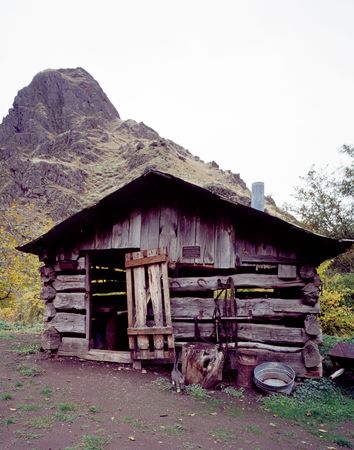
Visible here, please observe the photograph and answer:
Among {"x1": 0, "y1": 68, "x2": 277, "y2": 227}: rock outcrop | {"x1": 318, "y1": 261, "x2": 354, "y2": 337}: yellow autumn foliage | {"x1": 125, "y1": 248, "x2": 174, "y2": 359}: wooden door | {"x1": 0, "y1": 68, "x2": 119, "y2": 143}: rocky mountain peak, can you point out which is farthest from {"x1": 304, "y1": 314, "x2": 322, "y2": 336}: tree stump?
{"x1": 0, "y1": 68, "x2": 119, "y2": 143}: rocky mountain peak

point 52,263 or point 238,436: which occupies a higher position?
point 52,263

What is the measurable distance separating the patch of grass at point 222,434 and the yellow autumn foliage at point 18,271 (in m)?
13.5

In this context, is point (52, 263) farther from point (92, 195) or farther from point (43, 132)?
point (43, 132)

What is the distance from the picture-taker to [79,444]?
418 cm

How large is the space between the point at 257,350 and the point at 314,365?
3.59 feet

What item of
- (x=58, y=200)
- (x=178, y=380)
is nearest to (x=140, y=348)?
(x=178, y=380)

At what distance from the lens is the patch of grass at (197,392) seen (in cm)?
623

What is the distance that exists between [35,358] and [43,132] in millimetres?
89265

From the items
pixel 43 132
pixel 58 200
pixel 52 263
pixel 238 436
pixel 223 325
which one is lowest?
pixel 238 436

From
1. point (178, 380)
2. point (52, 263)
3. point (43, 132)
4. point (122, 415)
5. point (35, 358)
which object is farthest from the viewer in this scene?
point (43, 132)

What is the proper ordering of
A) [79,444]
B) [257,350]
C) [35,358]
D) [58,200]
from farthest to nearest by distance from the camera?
[58,200] < [35,358] < [257,350] < [79,444]

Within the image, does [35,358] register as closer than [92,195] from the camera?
Yes

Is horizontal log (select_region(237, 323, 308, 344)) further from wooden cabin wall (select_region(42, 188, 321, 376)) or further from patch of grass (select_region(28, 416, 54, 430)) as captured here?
patch of grass (select_region(28, 416, 54, 430))

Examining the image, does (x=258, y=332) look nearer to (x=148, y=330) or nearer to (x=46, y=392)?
(x=148, y=330)
